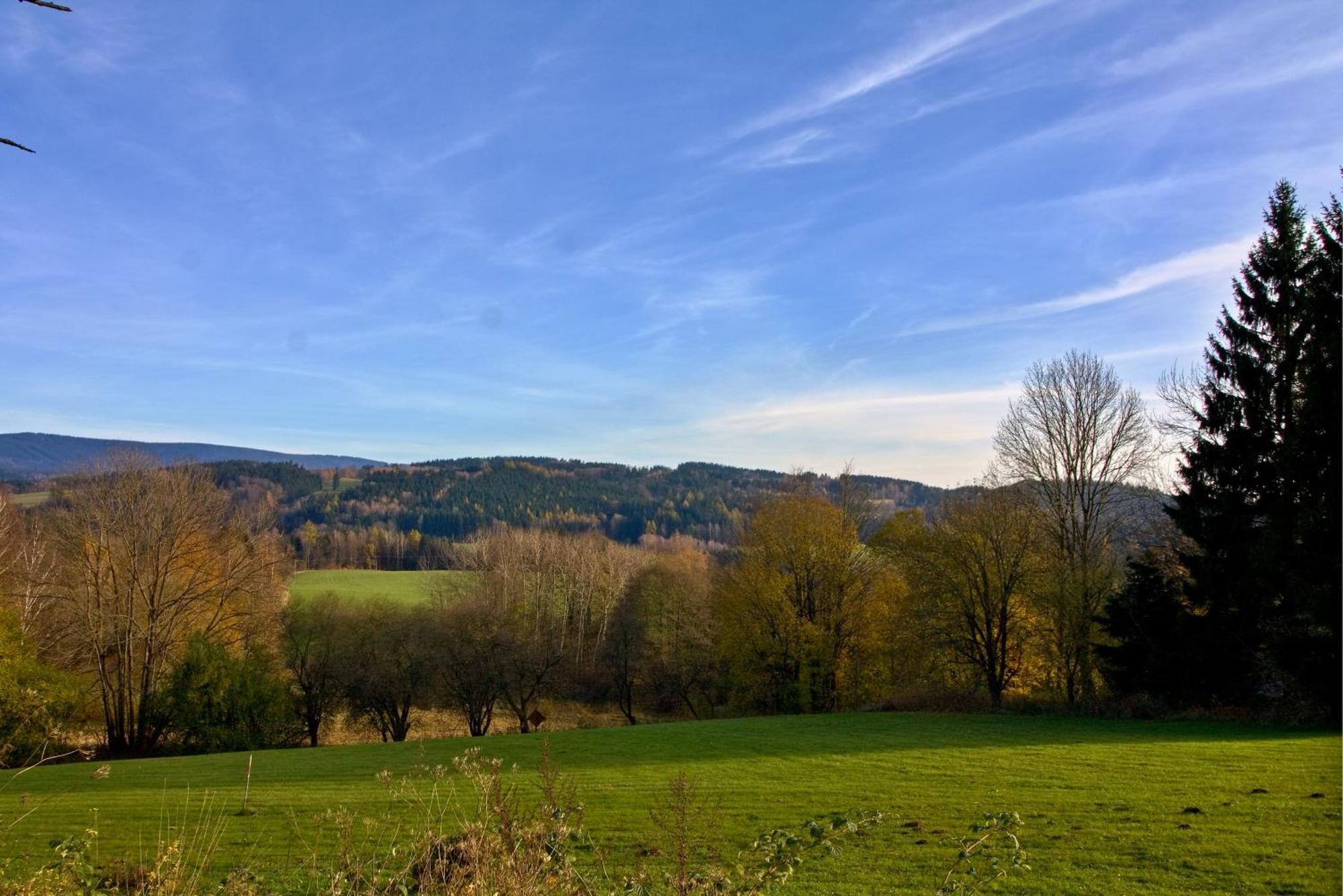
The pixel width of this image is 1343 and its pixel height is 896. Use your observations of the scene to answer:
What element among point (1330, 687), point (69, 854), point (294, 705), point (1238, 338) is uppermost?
point (1238, 338)

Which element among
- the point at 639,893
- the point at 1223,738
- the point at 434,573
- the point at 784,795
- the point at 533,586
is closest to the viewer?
the point at 639,893

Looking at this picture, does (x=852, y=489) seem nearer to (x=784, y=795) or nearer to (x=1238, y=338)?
(x=1238, y=338)

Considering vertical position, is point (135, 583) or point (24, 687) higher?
point (135, 583)

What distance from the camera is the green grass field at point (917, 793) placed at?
8.09m

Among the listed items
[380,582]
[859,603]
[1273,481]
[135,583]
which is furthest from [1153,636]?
[380,582]

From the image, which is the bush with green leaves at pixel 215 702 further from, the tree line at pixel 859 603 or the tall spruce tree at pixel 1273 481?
the tall spruce tree at pixel 1273 481

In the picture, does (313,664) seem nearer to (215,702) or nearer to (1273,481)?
(215,702)

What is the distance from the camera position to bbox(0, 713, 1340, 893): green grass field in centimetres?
809

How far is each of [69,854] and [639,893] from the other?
12.6 ft

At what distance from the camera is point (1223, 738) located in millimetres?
17188

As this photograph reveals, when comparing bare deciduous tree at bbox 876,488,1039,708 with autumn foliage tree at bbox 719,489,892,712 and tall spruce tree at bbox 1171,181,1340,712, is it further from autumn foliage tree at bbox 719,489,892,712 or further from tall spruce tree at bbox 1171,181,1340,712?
tall spruce tree at bbox 1171,181,1340,712

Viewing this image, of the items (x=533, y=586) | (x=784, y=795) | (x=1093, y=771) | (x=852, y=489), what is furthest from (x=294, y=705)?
(x=1093, y=771)

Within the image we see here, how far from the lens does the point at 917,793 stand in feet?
41.4

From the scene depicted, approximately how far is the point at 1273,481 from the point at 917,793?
15332 mm
